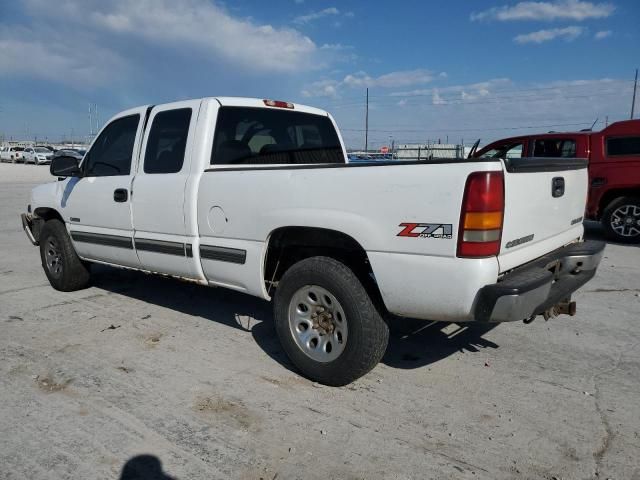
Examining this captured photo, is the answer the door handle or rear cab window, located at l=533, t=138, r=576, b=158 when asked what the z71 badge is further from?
rear cab window, located at l=533, t=138, r=576, b=158

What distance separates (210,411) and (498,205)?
2.06 metres

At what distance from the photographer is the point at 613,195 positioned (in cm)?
819

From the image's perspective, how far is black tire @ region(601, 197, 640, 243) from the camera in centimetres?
797

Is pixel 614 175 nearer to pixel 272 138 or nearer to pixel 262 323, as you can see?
pixel 272 138

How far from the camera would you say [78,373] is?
3.49 m

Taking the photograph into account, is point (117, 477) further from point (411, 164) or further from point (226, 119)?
point (226, 119)

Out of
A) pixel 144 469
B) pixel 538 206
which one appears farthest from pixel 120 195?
pixel 538 206

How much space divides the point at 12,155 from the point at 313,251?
5304cm

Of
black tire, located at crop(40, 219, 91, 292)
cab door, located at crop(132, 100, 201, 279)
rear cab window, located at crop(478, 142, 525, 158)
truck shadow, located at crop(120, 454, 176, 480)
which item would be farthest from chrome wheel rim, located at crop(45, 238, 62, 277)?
rear cab window, located at crop(478, 142, 525, 158)

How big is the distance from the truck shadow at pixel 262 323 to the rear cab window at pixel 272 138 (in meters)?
1.48

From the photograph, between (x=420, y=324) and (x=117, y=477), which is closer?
(x=117, y=477)

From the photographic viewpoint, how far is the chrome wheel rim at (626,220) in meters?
7.99

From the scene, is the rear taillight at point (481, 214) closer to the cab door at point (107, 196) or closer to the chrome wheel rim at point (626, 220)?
the cab door at point (107, 196)

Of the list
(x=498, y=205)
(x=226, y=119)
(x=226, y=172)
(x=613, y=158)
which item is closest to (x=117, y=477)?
(x=226, y=172)
